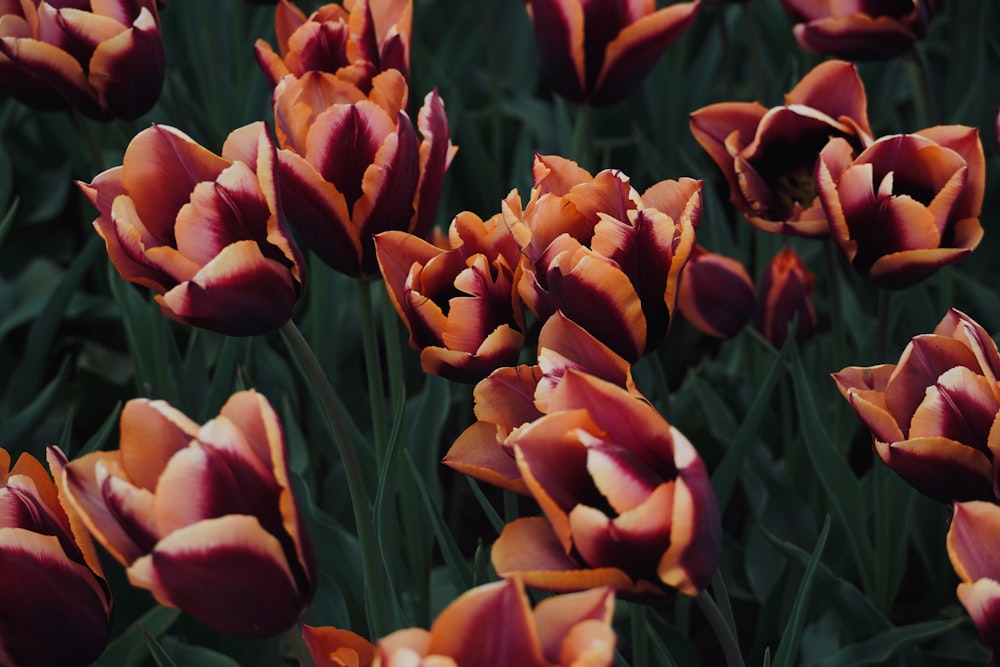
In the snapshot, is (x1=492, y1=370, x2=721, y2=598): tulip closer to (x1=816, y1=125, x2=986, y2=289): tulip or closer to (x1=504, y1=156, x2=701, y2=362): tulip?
(x1=504, y1=156, x2=701, y2=362): tulip

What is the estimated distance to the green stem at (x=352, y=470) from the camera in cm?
74

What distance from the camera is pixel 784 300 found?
1.23 meters

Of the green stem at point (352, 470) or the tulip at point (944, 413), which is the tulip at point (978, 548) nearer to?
the tulip at point (944, 413)

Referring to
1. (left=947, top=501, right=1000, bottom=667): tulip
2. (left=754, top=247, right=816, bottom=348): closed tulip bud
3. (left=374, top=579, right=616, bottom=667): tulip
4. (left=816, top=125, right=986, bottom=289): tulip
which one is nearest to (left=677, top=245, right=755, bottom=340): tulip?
A: (left=754, top=247, right=816, bottom=348): closed tulip bud

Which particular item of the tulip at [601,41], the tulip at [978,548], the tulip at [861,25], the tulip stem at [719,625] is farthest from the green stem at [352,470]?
the tulip at [861,25]

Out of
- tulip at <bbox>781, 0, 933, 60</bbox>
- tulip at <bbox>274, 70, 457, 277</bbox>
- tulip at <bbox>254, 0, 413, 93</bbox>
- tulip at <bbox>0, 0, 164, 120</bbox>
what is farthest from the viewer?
tulip at <bbox>781, 0, 933, 60</bbox>

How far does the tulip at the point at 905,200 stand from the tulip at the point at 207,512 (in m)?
0.49

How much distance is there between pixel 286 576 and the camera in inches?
22.0

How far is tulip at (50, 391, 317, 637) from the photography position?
1.74 feet

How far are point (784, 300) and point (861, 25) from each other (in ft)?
0.91

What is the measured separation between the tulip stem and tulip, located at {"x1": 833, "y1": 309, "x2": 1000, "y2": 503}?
0.14 m

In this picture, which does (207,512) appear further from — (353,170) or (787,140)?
(787,140)

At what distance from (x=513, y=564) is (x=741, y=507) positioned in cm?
101

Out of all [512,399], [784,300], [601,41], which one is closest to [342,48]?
[601,41]
